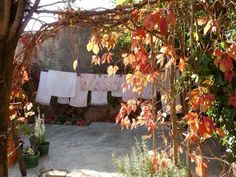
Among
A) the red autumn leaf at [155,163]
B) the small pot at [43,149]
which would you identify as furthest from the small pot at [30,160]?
the red autumn leaf at [155,163]

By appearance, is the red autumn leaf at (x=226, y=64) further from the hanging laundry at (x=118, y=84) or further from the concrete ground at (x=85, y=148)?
the hanging laundry at (x=118, y=84)

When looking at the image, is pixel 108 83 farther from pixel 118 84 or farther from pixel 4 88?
pixel 4 88

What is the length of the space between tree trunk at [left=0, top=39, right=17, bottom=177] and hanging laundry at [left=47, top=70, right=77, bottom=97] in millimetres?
5934

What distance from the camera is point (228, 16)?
253 cm

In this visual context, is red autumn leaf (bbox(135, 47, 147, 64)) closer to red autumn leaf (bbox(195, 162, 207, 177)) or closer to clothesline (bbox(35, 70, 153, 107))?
red autumn leaf (bbox(195, 162, 207, 177))

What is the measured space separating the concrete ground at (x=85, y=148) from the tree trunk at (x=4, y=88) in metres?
2.27

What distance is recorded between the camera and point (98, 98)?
7.52 meters

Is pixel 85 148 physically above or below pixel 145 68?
below

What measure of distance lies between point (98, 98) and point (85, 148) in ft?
6.70

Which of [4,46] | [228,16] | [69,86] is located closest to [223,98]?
[228,16]

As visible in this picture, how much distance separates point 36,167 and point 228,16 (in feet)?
10.7

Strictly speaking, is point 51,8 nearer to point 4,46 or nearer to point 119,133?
point 4,46

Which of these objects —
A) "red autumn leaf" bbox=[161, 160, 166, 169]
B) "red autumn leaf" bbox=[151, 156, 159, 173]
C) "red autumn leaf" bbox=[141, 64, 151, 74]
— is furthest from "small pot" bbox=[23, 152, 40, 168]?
"red autumn leaf" bbox=[141, 64, 151, 74]

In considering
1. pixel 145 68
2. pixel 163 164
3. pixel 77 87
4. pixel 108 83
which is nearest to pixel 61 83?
pixel 77 87
